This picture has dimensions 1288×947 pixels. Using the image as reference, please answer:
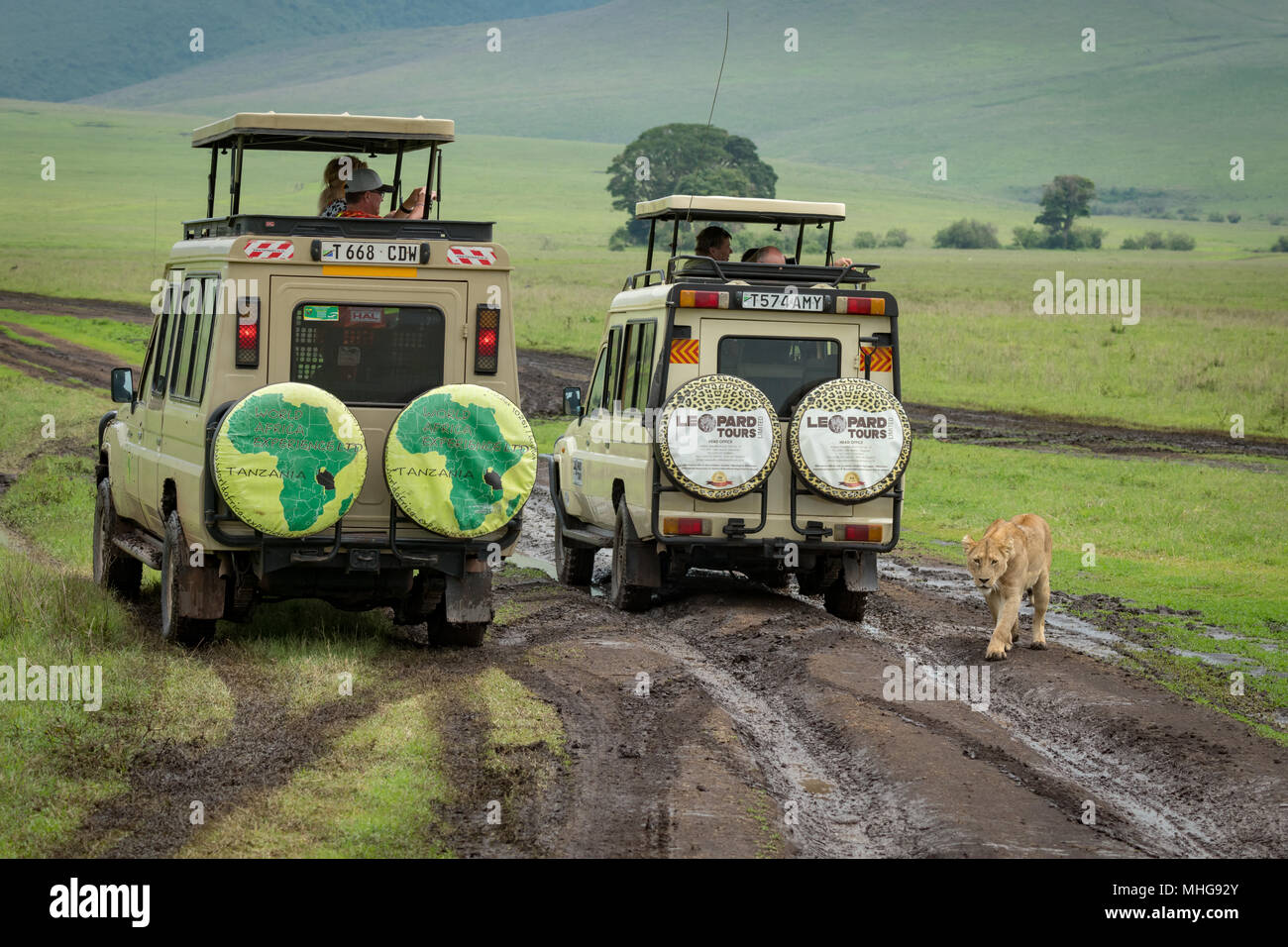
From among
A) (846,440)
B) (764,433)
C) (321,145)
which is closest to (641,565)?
(764,433)

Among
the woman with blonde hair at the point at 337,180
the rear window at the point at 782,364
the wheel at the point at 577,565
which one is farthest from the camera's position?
the wheel at the point at 577,565

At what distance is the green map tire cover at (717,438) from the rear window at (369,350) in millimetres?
2401

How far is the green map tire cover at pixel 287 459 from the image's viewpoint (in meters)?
9.29

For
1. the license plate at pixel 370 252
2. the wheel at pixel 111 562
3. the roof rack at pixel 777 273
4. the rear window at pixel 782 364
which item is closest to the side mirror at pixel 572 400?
the roof rack at pixel 777 273

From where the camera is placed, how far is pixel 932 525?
1869 centimetres

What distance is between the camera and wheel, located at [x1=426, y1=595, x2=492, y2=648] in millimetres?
10531

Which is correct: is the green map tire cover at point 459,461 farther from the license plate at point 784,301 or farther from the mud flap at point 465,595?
the license plate at point 784,301

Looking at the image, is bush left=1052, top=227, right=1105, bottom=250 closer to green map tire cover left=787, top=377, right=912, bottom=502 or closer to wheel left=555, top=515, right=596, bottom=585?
wheel left=555, top=515, right=596, bottom=585

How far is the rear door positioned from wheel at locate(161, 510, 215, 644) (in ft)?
3.59

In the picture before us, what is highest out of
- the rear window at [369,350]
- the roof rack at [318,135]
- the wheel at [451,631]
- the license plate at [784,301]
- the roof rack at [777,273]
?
the roof rack at [318,135]

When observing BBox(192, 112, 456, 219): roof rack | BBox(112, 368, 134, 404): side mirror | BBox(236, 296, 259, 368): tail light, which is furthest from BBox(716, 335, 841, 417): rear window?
BBox(112, 368, 134, 404): side mirror

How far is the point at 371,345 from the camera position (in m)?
10.0
